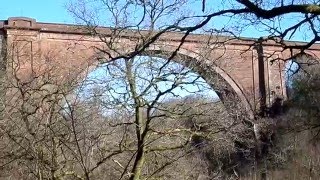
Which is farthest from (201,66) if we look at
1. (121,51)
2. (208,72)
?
(121,51)

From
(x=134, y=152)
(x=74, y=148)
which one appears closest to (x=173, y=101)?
(x=134, y=152)

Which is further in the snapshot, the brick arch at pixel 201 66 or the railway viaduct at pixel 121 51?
the brick arch at pixel 201 66

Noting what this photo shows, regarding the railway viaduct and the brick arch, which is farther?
the brick arch

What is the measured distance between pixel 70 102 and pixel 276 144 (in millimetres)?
13769

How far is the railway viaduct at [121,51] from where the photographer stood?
7510 mm

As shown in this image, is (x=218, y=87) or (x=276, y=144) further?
(x=276, y=144)

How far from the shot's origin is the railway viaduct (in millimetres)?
7510

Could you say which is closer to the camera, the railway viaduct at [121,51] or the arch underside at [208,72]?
the railway viaduct at [121,51]

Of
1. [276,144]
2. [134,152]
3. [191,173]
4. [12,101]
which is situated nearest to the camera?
[134,152]

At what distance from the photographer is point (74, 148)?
26.3ft

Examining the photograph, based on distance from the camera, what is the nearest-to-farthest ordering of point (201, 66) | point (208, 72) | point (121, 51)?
point (121, 51) < point (201, 66) < point (208, 72)

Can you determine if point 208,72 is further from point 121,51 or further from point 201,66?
point 121,51

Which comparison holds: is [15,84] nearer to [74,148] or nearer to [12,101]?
[12,101]

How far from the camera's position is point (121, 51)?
A: 1005 cm
